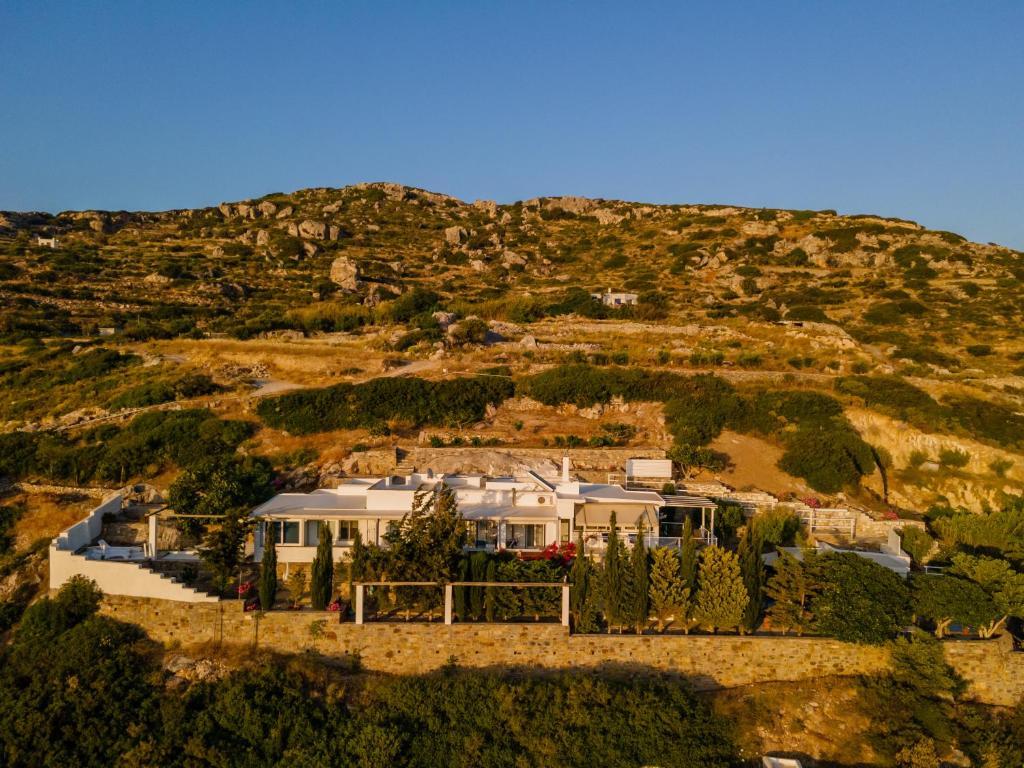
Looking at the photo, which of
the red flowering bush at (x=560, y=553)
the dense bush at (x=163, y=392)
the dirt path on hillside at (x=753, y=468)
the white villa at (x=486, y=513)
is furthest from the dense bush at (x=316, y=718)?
the dense bush at (x=163, y=392)

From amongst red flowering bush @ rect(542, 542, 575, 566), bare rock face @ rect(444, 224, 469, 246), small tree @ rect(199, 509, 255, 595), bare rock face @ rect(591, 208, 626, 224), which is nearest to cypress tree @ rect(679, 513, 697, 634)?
red flowering bush @ rect(542, 542, 575, 566)

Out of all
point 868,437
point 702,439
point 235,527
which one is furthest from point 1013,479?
point 235,527

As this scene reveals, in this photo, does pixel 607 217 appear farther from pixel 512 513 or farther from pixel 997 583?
pixel 997 583

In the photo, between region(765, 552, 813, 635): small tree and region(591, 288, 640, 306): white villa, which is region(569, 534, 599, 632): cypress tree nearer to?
region(765, 552, 813, 635): small tree

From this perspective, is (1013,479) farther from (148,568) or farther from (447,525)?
(148,568)

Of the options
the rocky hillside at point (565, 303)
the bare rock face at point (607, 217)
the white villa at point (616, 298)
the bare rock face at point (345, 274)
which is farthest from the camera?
the bare rock face at point (607, 217)

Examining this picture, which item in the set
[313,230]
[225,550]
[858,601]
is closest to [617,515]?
[858,601]

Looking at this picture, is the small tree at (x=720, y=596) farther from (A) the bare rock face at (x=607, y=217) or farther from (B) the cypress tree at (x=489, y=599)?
(A) the bare rock face at (x=607, y=217)

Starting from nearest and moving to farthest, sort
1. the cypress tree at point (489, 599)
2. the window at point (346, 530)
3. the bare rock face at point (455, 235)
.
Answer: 1. the cypress tree at point (489, 599)
2. the window at point (346, 530)
3. the bare rock face at point (455, 235)
